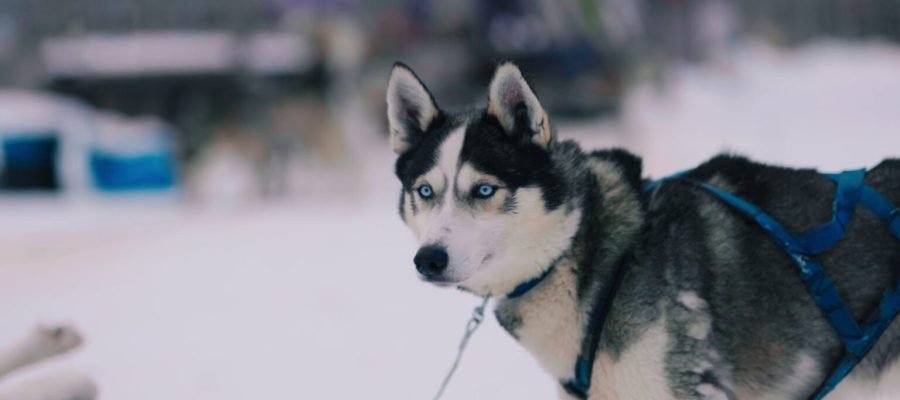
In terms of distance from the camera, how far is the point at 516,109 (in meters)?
1.85

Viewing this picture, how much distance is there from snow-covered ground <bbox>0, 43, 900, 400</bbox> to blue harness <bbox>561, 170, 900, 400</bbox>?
16.8 inches

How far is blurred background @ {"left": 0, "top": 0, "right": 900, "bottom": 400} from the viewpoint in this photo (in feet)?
10.8

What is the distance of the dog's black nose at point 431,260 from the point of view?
1731 mm

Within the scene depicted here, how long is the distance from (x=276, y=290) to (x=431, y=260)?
2.65 metres

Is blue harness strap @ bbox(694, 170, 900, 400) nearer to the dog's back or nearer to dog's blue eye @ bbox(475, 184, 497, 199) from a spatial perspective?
the dog's back

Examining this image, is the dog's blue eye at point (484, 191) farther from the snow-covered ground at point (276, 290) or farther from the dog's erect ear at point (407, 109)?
the snow-covered ground at point (276, 290)

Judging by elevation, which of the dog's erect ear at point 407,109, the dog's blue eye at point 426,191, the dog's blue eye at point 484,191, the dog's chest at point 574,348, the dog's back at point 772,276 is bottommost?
the dog's chest at point 574,348

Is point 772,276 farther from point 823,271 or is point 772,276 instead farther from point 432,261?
point 432,261

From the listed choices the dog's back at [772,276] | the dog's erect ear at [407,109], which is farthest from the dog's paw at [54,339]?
the dog's back at [772,276]

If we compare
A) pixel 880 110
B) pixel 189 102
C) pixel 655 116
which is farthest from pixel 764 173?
pixel 655 116

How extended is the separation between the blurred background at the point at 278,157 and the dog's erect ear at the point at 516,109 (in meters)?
0.98

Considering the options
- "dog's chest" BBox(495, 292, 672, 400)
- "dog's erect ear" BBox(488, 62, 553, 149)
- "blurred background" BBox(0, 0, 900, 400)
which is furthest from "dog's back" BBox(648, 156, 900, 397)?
"blurred background" BBox(0, 0, 900, 400)

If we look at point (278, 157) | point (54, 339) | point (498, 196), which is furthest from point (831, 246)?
point (278, 157)

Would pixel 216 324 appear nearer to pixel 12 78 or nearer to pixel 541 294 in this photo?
pixel 541 294
